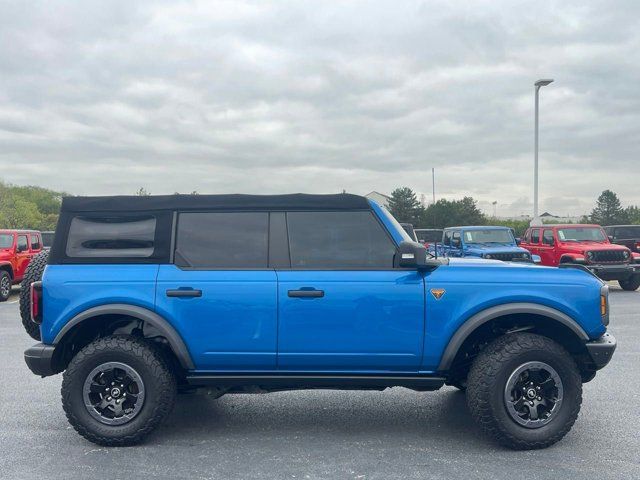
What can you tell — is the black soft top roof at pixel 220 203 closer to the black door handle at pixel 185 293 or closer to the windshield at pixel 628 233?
the black door handle at pixel 185 293

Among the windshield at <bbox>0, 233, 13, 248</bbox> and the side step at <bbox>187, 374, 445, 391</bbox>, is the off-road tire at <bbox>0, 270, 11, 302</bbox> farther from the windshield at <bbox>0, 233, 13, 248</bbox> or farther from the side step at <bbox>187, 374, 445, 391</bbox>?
the side step at <bbox>187, 374, 445, 391</bbox>

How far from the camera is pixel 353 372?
455 cm

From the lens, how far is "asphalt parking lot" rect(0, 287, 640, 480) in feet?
13.4

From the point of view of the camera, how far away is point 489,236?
1648 centimetres

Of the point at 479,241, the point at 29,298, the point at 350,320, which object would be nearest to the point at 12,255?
the point at 29,298

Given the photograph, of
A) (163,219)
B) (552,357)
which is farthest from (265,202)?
(552,357)

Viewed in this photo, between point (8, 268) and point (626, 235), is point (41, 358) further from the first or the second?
point (626, 235)

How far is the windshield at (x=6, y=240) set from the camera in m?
15.4

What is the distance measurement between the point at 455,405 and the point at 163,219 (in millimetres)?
3126

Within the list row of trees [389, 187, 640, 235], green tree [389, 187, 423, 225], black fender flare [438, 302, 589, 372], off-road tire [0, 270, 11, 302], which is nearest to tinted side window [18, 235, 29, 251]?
off-road tire [0, 270, 11, 302]

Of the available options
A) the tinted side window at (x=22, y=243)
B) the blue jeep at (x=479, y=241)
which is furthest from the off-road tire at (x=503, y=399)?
the tinted side window at (x=22, y=243)

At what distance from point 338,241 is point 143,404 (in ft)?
6.23

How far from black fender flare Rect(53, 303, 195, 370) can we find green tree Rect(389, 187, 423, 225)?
53934 mm

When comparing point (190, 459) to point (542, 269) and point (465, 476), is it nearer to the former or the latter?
point (465, 476)
